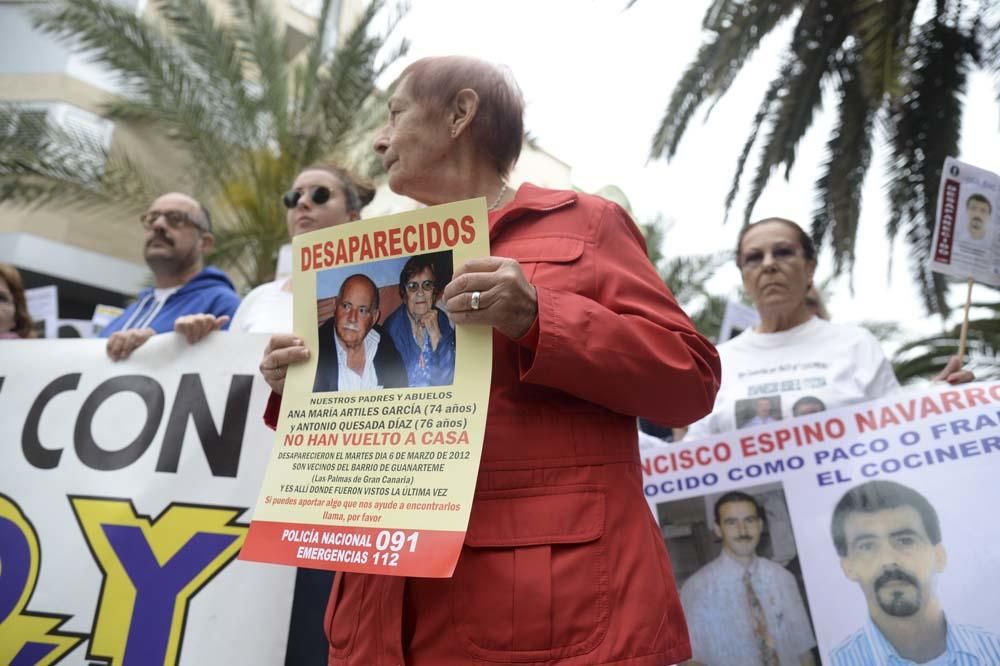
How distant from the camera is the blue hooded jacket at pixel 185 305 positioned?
316 centimetres

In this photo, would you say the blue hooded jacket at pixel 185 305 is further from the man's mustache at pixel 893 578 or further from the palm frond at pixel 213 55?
the palm frond at pixel 213 55

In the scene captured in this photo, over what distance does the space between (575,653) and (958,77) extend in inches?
227

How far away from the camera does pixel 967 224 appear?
2.90 meters

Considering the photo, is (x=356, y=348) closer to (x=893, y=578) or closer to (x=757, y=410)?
(x=893, y=578)

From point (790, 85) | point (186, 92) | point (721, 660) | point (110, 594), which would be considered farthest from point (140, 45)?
point (721, 660)

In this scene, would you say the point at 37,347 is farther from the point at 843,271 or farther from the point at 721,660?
the point at 843,271

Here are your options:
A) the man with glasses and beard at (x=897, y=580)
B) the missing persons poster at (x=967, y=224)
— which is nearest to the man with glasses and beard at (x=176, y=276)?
the man with glasses and beard at (x=897, y=580)

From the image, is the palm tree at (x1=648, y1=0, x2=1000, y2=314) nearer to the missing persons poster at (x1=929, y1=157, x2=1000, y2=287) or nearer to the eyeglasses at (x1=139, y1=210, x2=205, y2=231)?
the missing persons poster at (x1=929, y1=157, x2=1000, y2=287)

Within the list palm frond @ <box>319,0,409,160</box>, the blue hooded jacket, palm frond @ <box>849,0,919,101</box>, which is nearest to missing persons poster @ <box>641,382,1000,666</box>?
the blue hooded jacket

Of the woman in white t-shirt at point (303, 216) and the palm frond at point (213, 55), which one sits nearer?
the woman in white t-shirt at point (303, 216)

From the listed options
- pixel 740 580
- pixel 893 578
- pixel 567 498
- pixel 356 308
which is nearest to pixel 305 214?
pixel 356 308

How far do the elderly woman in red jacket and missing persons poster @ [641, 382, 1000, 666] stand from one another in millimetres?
1086

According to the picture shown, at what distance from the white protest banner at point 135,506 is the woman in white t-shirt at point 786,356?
1532 mm

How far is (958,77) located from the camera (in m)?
5.71
